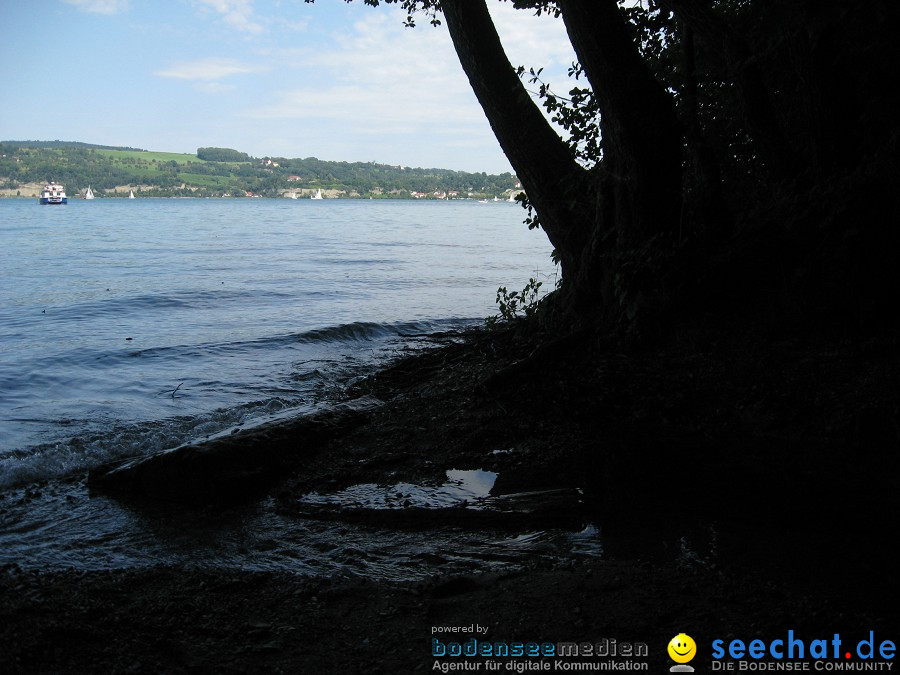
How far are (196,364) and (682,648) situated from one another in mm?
9593

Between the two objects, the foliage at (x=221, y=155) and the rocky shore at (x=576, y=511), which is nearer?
the rocky shore at (x=576, y=511)

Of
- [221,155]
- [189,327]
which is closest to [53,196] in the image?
[221,155]

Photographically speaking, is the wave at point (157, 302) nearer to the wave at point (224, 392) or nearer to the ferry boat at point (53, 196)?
the wave at point (224, 392)

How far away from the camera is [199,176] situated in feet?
346

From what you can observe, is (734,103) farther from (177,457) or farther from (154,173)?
(154,173)

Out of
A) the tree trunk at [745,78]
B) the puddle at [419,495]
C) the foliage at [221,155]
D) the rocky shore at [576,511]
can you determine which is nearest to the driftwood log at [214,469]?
the rocky shore at [576,511]

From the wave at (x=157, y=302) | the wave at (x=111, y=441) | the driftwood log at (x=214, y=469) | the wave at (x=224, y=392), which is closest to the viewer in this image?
the driftwood log at (x=214, y=469)

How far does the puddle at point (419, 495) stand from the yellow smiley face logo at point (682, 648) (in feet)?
6.25

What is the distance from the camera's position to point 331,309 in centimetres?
1627

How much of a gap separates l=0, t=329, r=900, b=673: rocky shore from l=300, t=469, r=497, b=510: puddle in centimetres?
11

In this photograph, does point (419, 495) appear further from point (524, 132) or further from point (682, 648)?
point (524, 132)

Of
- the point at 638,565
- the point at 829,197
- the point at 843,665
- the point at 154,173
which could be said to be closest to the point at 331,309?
the point at 829,197

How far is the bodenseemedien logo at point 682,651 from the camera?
8.98ft

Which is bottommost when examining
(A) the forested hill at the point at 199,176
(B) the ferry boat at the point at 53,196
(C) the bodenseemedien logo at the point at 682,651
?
(C) the bodenseemedien logo at the point at 682,651
